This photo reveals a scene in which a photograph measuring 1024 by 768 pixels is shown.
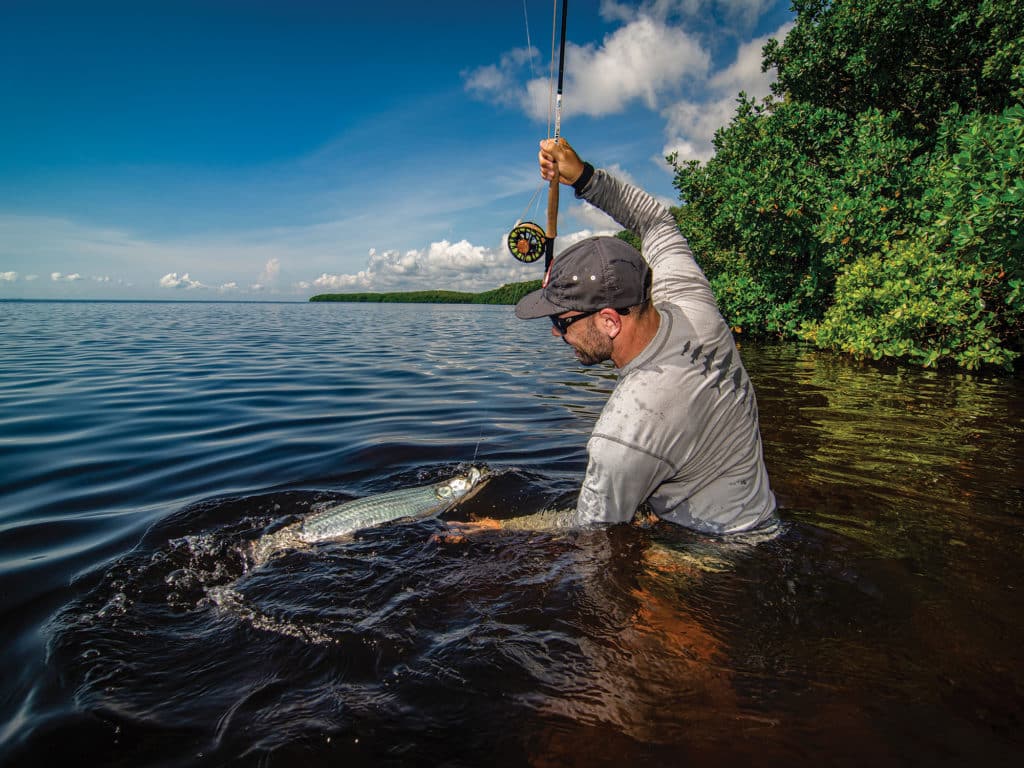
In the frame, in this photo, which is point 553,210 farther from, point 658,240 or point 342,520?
point 342,520

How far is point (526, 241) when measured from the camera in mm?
6750

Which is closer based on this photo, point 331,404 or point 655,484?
point 655,484

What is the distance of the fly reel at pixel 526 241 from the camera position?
Result: 21.7ft

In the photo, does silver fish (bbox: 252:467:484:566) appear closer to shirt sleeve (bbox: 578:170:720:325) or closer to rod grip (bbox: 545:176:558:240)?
shirt sleeve (bbox: 578:170:720:325)

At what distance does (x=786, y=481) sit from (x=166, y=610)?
5.87m

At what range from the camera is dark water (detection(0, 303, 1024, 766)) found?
2300 millimetres

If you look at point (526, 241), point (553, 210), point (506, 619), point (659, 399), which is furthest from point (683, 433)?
point (526, 241)

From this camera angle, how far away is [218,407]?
9539 mm

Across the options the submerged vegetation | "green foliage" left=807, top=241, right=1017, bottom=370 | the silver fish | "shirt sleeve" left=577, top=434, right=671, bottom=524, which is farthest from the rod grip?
"green foliage" left=807, top=241, right=1017, bottom=370

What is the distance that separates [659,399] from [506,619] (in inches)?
66.4

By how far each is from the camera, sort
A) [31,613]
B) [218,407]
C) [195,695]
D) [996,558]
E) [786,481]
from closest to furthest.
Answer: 1. [195,695]
2. [31,613]
3. [996,558]
4. [786,481]
5. [218,407]

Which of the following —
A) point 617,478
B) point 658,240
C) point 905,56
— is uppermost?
point 905,56

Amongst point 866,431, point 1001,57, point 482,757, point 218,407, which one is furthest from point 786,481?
point 1001,57

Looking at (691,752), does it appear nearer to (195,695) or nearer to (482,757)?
(482,757)
